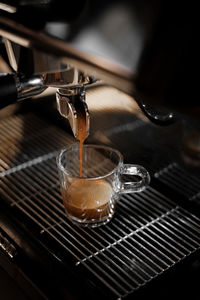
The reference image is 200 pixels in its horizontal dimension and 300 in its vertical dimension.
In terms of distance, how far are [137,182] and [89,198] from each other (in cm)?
8

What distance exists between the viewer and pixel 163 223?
2.02 ft

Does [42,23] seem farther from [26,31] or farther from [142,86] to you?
[142,86]

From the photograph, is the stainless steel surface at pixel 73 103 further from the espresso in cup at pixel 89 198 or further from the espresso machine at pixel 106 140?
the espresso in cup at pixel 89 198

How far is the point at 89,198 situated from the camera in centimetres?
60

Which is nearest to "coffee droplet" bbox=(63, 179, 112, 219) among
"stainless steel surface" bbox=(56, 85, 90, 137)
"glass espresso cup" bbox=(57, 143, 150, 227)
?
"glass espresso cup" bbox=(57, 143, 150, 227)

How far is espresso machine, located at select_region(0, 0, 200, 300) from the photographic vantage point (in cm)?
31

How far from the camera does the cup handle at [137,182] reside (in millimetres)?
605

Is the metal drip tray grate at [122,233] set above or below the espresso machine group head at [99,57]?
below

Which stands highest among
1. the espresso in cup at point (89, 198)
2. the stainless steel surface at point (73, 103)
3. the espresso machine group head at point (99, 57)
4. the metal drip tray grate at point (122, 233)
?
the espresso machine group head at point (99, 57)

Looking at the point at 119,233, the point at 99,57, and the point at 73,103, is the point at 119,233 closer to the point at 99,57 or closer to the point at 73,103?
the point at 73,103

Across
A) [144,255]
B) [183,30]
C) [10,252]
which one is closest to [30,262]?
[10,252]

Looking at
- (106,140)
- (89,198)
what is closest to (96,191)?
(89,198)

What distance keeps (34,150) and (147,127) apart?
273mm

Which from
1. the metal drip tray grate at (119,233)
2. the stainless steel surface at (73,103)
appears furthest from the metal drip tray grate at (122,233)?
the stainless steel surface at (73,103)
